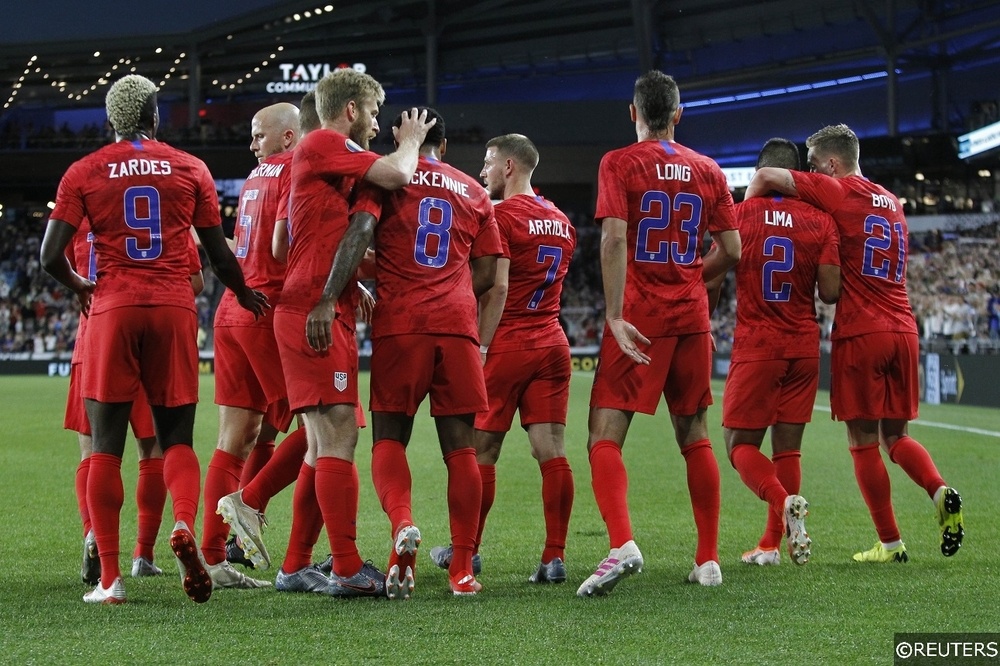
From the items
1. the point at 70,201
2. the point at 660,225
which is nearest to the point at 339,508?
the point at 70,201

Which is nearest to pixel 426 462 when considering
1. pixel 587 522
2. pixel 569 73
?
pixel 587 522

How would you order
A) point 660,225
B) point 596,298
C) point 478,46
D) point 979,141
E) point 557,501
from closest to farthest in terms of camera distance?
1. point 660,225
2. point 557,501
3. point 979,141
4. point 596,298
5. point 478,46

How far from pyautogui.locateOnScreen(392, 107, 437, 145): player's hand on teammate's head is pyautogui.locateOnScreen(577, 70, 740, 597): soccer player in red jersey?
34.8 inches

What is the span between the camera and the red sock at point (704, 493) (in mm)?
5477

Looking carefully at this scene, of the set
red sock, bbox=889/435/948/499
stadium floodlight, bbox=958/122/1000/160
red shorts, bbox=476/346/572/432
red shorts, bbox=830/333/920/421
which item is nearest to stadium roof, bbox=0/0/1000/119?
stadium floodlight, bbox=958/122/1000/160

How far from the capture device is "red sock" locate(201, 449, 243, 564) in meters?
5.73

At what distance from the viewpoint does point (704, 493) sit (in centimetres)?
552

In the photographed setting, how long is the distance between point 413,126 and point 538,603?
2229mm

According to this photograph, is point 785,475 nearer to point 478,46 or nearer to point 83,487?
point 83,487

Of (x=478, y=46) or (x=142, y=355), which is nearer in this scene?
(x=142, y=355)

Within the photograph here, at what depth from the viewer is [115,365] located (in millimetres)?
5078

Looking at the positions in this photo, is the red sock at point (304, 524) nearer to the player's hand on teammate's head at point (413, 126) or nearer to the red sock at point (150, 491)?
the red sock at point (150, 491)

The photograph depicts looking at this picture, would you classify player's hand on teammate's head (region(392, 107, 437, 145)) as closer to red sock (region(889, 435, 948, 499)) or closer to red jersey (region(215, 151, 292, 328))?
red jersey (region(215, 151, 292, 328))

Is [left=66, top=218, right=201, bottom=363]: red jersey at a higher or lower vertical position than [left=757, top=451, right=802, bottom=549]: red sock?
higher
